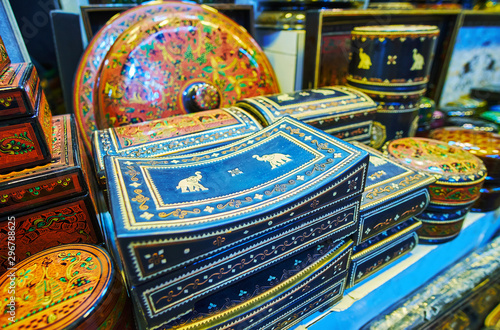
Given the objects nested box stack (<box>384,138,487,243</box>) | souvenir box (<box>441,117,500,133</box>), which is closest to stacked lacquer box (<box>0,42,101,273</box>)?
nested box stack (<box>384,138,487,243</box>)

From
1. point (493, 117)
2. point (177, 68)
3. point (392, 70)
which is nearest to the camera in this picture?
point (177, 68)

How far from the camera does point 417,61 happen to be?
134 centimetres

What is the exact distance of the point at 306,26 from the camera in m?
1.53

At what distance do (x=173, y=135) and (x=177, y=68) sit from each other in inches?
15.7

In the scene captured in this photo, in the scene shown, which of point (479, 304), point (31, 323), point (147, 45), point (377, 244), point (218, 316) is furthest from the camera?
point (479, 304)

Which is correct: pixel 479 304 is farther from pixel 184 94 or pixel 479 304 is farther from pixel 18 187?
pixel 18 187

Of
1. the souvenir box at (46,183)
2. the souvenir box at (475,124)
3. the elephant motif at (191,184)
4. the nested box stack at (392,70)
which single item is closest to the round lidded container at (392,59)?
the nested box stack at (392,70)

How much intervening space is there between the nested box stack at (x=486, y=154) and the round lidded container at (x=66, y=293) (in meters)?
1.52

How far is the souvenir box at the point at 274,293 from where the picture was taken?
26.0 inches

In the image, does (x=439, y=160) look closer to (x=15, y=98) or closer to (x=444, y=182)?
(x=444, y=182)

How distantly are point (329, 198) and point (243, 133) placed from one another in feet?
1.55

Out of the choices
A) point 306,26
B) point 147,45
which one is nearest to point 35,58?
point 147,45

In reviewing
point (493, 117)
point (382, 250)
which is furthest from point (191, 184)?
point (493, 117)

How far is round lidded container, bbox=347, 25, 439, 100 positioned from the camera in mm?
1295
